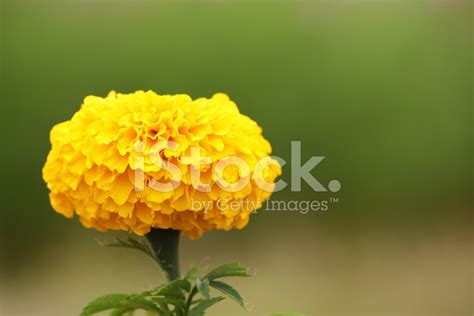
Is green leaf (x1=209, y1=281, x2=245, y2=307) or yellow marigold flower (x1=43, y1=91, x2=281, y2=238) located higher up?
yellow marigold flower (x1=43, y1=91, x2=281, y2=238)

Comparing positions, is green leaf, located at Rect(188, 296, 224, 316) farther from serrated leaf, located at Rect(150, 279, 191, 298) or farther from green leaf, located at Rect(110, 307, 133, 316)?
green leaf, located at Rect(110, 307, 133, 316)

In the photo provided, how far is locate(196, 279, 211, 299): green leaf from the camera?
115 cm

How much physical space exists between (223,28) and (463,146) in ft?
4.46

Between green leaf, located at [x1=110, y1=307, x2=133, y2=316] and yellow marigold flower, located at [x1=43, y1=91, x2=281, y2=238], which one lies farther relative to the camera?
green leaf, located at [x1=110, y1=307, x2=133, y2=316]

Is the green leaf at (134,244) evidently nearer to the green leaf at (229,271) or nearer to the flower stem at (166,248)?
the flower stem at (166,248)

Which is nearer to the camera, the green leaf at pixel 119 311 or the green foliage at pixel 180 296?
the green foliage at pixel 180 296

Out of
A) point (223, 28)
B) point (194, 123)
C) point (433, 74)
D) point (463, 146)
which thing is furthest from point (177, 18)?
point (194, 123)

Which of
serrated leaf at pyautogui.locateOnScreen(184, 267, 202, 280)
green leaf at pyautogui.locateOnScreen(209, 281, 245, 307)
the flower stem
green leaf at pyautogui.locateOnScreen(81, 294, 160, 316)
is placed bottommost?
green leaf at pyautogui.locateOnScreen(81, 294, 160, 316)

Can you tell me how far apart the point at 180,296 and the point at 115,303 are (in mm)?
126

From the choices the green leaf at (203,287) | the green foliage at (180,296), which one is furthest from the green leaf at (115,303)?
the green leaf at (203,287)

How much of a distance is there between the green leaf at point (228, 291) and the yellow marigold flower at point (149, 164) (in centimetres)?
12

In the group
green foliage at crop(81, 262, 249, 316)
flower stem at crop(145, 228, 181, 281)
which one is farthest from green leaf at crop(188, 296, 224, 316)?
flower stem at crop(145, 228, 181, 281)

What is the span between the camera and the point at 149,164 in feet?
3.89

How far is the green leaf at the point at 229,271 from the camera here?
119cm
